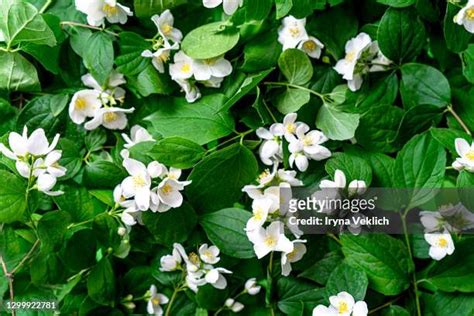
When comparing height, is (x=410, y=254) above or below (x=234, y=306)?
above

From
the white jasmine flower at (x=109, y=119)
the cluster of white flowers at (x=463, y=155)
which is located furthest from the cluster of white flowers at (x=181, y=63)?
the cluster of white flowers at (x=463, y=155)

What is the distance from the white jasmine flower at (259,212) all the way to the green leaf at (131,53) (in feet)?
1.05

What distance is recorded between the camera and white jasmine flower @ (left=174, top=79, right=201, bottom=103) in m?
1.10

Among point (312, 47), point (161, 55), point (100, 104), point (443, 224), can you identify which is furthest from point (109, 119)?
point (443, 224)

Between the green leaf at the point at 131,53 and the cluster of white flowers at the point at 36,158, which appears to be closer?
the cluster of white flowers at the point at 36,158

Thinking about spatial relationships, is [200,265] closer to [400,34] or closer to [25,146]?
[25,146]

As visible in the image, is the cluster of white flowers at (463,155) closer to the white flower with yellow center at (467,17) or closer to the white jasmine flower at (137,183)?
the white flower with yellow center at (467,17)

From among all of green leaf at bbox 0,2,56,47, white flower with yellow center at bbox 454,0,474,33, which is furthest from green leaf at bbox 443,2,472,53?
green leaf at bbox 0,2,56,47

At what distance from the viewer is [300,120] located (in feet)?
3.58

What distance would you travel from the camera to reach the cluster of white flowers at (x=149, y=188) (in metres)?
1.02

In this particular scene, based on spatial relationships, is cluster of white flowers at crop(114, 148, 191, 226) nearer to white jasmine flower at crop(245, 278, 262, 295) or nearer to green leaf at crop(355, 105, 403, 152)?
white jasmine flower at crop(245, 278, 262, 295)

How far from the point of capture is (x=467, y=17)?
103 centimetres

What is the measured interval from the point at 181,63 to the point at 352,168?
354 millimetres

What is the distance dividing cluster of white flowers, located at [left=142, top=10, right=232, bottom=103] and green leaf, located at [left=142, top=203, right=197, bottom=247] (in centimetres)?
20
